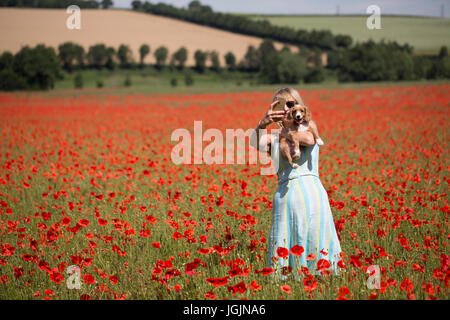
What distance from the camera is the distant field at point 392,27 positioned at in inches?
2216

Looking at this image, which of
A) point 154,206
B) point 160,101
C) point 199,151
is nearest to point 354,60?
point 160,101

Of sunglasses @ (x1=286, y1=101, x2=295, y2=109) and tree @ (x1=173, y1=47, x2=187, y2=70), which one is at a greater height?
tree @ (x1=173, y1=47, x2=187, y2=70)

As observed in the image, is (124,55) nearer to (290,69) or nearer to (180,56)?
(180,56)

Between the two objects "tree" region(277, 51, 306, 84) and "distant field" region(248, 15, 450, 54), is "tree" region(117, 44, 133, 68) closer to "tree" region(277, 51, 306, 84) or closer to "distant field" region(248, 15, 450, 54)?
"tree" region(277, 51, 306, 84)

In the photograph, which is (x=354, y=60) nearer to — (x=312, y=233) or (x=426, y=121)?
(x=426, y=121)

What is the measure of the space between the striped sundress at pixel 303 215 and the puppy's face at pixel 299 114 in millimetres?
297

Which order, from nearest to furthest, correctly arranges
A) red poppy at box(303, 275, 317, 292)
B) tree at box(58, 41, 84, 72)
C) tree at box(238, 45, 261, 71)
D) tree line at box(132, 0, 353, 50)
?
red poppy at box(303, 275, 317, 292), tree at box(58, 41, 84, 72), tree at box(238, 45, 261, 71), tree line at box(132, 0, 353, 50)

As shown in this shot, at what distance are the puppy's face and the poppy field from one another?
82 cm

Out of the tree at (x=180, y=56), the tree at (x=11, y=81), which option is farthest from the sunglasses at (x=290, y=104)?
the tree at (x=180, y=56)

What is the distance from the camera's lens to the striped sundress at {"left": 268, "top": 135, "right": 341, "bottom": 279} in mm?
2873

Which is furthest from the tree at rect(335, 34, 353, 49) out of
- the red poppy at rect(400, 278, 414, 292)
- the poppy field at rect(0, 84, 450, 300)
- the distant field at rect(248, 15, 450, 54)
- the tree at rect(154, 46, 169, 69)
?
the red poppy at rect(400, 278, 414, 292)

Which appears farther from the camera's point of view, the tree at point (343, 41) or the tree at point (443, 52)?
the tree at point (343, 41)

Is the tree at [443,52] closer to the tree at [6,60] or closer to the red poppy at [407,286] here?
the tree at [6,60]

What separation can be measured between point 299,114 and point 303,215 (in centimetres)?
72
